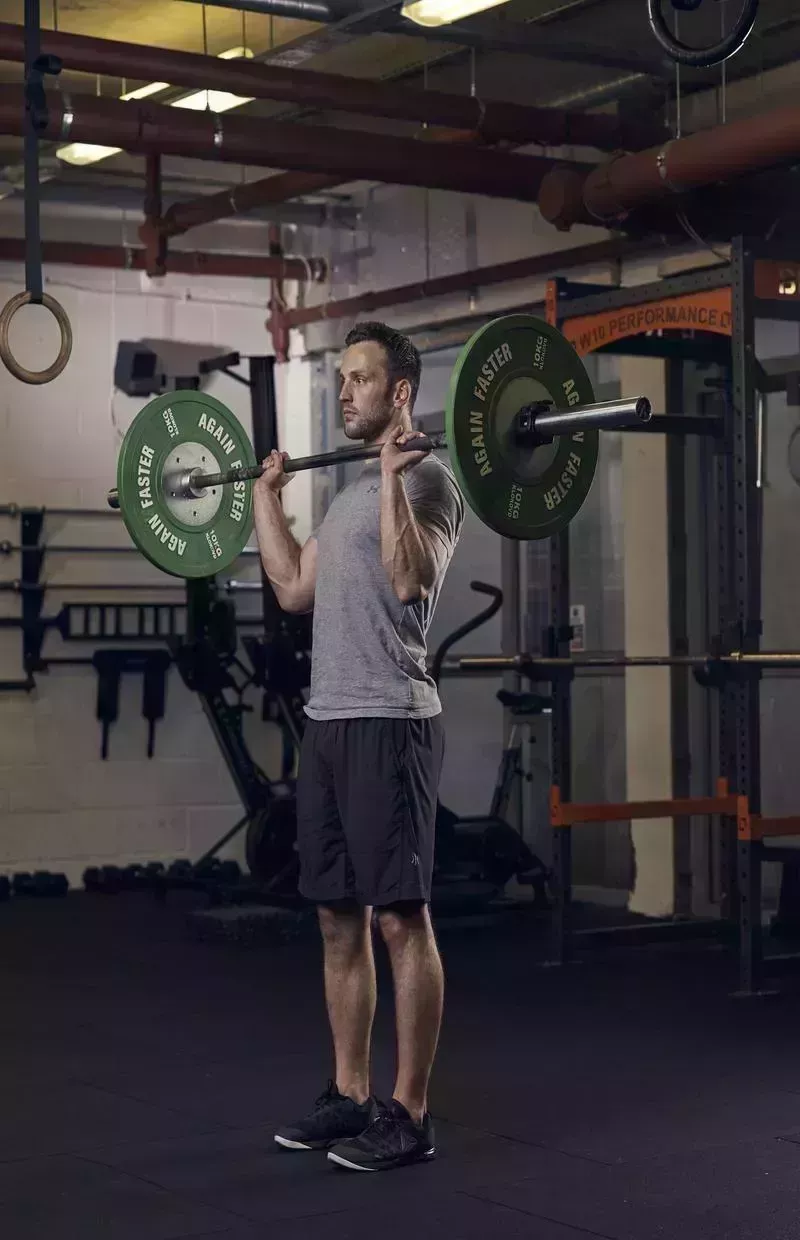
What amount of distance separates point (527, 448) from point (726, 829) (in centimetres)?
282

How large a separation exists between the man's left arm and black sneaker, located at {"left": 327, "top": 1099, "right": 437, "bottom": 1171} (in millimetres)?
905

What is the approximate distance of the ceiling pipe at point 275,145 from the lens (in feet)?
17.2

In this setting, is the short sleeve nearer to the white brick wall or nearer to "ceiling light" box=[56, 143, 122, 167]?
"ceiling light" box=[56, 143, 122, 167]

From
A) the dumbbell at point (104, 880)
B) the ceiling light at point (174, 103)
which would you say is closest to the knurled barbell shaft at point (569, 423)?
the ceiling light at point (174, 103)

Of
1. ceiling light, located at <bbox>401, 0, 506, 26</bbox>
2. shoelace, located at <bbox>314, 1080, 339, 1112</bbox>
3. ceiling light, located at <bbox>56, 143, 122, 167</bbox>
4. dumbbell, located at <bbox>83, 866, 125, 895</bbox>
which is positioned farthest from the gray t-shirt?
dumbbell, located at <bbox>83, 866, 125, 895</bbox>

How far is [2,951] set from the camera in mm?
5734

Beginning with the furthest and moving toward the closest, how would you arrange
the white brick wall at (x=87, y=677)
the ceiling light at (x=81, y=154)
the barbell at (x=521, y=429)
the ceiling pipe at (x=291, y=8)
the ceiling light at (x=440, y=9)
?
the white brick wall at (x=87, y=677) < the ceiling light at (x=81, y=154) < the ceiling pipe at (x=291, y=8) < the ceiling light at (x=440, y=9) < the barbell at (x=521, y=429)

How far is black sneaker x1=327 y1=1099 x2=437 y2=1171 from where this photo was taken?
119 inches

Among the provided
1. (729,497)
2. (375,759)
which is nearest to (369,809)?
(375,759)

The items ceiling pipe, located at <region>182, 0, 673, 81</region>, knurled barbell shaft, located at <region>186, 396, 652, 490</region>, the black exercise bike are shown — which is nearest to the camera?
knurled barbell shaft, located at <region>186, 396, 652, 490</region>

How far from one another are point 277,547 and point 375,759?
497mm

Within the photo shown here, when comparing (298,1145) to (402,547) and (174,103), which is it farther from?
(174,103)

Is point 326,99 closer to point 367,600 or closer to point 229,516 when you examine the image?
point 229,516

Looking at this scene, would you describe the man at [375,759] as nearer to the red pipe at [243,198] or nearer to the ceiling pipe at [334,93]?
the ceiling pipe at [334,93]
